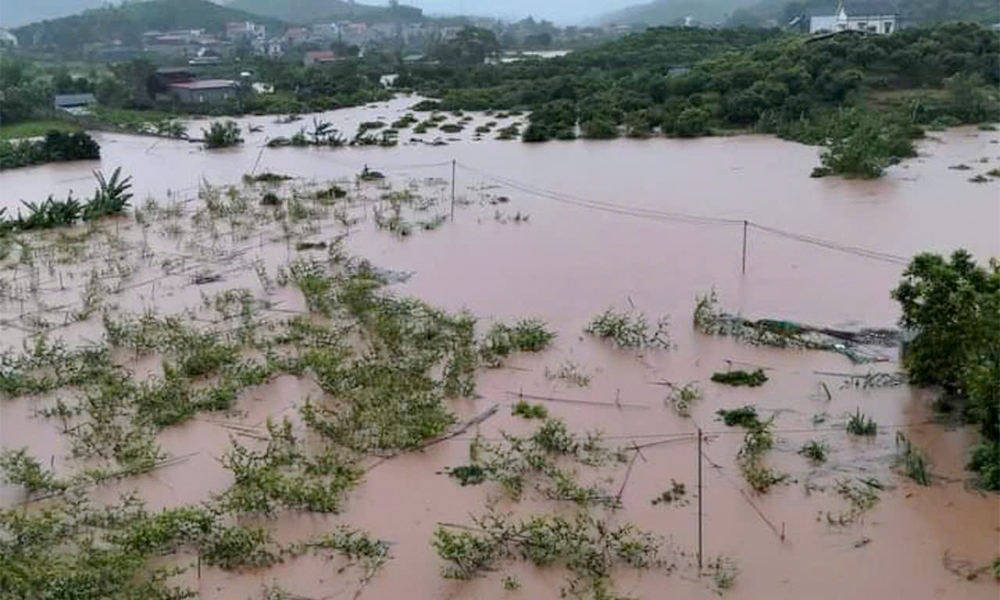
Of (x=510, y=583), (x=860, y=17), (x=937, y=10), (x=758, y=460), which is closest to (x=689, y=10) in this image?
(x=937, y=10)

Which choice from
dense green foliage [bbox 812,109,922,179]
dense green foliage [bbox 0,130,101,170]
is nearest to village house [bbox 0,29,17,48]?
dense green foliage [bbox 0,130,101,170]

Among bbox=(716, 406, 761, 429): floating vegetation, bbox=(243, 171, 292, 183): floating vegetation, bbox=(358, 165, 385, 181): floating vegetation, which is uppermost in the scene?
bbox=(358, 165, 385, 181): floating vegetation

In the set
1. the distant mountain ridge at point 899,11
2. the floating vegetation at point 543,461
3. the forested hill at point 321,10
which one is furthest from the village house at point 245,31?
the floating vegetation at point 543,461

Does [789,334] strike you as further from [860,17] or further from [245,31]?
[245,31]

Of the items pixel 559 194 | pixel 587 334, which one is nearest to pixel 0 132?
pixel 559 194

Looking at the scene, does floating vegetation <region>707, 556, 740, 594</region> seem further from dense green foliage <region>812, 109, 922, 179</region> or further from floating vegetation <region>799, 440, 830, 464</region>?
dense green foliage <region>812, 109, 922, 179</region>

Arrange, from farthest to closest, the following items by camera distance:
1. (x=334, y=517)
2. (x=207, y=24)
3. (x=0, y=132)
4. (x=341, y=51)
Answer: (x=207, y=24)
(x=341, y=51)
(x=0, y=132)
(x=334, y=517)

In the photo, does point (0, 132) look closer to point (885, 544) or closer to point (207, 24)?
point (885, 544)
